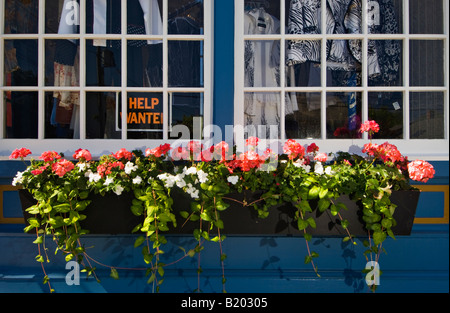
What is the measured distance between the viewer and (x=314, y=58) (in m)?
2.51

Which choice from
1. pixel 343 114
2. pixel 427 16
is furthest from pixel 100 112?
pixel 427 16

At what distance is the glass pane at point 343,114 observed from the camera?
2.51 m

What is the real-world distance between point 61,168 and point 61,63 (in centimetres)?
111

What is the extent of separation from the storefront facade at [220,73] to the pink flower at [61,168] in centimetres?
49

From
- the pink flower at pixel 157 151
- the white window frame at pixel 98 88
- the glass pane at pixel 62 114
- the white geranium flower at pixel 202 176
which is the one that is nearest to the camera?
the white geranium flower at pixel 202 176

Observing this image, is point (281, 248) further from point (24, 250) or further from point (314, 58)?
point (24, 250)

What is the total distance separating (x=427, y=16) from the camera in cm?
248

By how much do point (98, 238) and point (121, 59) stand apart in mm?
Result: 1410

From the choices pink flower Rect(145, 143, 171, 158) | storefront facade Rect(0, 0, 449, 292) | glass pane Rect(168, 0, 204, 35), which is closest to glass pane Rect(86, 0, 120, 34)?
storefront facade Rect(0, 0, 449, 292)

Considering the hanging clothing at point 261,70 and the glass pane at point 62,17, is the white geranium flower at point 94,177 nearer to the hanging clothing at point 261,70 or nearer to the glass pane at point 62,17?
the hanging clothing at point 261,70

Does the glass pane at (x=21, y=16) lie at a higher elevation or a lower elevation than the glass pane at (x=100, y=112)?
higher

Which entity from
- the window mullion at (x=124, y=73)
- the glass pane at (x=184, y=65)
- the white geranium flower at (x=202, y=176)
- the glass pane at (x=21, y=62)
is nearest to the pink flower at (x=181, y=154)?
the white geranium flower at (x=202, y=176)

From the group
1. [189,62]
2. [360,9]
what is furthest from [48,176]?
[360,9]

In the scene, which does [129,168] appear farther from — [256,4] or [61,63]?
[256,4]
